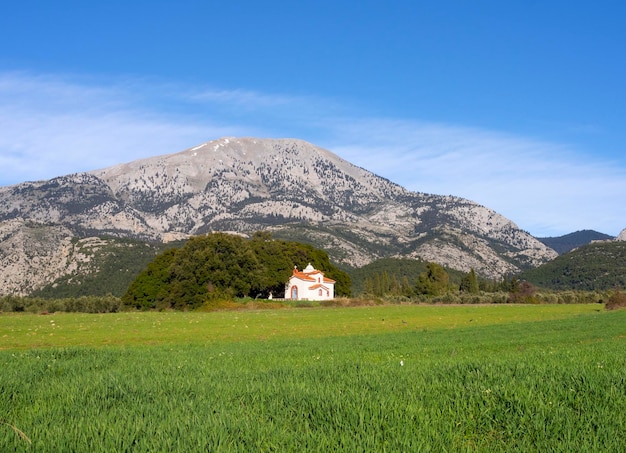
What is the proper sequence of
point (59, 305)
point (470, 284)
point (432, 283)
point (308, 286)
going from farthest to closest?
1. point (470, 284)
2. point (432, 283)
3. point (308, 286)
4. point (59, 305)

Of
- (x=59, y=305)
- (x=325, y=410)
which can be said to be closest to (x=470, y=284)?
(x=59, y=305)

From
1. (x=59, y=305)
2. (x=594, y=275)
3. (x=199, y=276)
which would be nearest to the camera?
(x=59, y=305)

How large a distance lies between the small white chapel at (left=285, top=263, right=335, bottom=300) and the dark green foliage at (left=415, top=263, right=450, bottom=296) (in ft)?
75.1

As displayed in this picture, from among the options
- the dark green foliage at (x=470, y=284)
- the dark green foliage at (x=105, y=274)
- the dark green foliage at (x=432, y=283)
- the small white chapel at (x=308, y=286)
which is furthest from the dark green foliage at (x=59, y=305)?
the dark green foliage at (x=470, y=284)

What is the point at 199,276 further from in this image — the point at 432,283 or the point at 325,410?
the point at 325,410

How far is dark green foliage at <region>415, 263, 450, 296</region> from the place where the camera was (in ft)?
367

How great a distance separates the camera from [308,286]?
98250 mm

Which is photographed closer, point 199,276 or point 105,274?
A: point 199,276

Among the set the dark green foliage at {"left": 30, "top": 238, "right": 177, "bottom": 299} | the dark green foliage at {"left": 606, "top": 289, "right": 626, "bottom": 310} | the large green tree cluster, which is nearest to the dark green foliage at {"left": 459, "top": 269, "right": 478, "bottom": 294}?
the dark green foliage at {"left": 606, "top": 289, "right": 626, "bottom": 310}

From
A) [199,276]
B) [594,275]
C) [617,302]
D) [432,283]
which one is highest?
[199,276]

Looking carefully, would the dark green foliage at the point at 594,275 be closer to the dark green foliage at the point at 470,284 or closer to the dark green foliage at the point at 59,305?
the dark green foliage at the point at 470,284

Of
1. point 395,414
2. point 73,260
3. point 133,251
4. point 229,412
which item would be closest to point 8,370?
point 229,412

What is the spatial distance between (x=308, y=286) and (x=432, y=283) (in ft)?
100

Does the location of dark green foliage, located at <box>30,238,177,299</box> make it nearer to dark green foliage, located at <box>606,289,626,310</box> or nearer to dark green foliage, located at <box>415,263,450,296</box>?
dark green foliage, located at <box>415,263,450,296</box>
